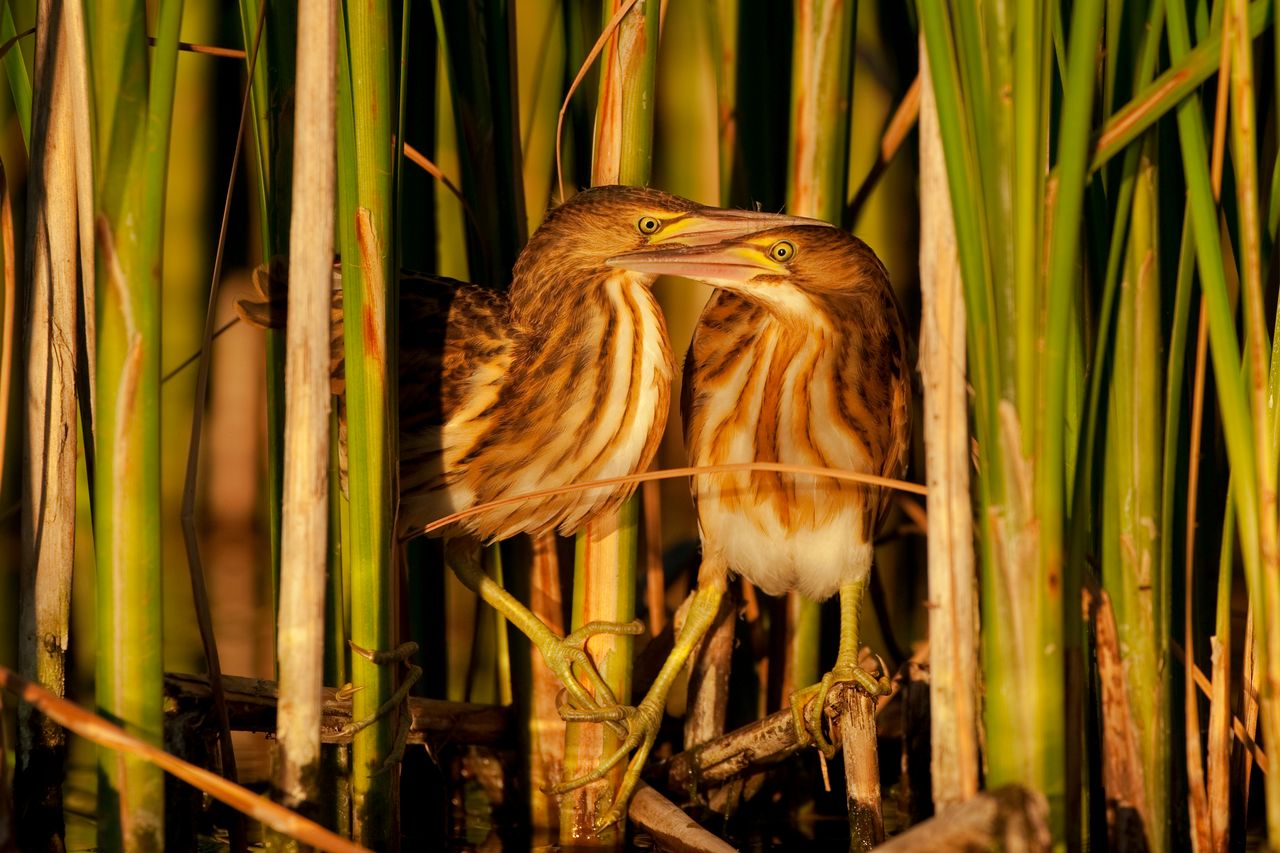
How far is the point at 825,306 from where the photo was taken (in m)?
2.25

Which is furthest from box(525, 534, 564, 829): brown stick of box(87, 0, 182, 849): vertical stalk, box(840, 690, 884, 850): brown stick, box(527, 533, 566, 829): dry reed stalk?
box(87, 0, 182, 849): vertical stalk

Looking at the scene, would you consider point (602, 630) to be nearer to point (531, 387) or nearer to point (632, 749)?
point (632, 749)

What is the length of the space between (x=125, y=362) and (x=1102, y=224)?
1.11 m

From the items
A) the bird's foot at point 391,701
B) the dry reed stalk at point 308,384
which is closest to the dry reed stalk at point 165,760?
the dry reed stalk at point 308,384

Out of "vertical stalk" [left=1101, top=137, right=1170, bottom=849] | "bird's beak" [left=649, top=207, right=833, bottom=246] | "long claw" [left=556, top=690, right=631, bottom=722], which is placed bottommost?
"long claw" [left=556, top=690, right=631, bottom=722]

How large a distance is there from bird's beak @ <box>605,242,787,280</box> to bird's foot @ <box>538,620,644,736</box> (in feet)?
1.70

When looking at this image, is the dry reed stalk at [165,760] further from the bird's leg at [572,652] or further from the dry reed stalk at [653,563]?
the dry reed stalk at [653,563]

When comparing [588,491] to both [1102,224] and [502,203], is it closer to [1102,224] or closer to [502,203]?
[502,203]

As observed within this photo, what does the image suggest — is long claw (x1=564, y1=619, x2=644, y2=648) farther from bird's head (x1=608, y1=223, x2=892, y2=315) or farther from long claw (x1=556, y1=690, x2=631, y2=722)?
bird's head (x1=608, y1=223, x2=892, y2=315)

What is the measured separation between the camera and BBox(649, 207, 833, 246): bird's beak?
7.14ft

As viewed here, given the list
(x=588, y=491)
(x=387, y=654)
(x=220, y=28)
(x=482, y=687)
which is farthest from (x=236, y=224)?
(x=387, y=654)

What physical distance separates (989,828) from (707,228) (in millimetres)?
1030

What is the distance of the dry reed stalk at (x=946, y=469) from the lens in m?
1.47

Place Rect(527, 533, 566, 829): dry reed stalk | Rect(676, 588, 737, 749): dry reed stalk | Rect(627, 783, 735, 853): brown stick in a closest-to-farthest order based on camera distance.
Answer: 1. Rect(627, 783, 735, 853): brown stick
2. Rect(527, 533, 566, 829): dry reed stalk
3. Rect(676, 588, 737, 749): dry reed stalk
